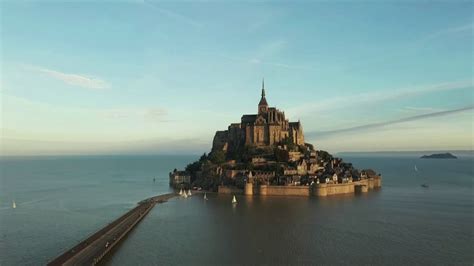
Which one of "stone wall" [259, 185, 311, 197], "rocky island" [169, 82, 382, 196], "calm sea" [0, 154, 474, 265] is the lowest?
"calm sea" [0, 154, 474, 265]

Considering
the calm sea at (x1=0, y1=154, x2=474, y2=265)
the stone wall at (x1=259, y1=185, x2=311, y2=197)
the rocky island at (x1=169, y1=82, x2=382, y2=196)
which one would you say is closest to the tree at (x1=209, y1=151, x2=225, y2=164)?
the rocky island at (x1=169, y1=82, x2=382, y2=196)

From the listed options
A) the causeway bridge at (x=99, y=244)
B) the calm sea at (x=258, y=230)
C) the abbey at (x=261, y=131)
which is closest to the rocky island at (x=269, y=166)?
the abbey at (x=261, y=131)

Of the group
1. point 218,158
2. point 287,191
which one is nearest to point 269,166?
point 287,191

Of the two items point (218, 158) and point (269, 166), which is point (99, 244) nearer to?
point (269, 166)

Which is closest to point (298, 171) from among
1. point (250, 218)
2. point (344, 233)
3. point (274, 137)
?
point (274, 137)

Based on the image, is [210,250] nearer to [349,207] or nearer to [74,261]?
[74,261]

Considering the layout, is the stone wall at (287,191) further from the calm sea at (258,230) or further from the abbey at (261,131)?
the abbey at (261,131)

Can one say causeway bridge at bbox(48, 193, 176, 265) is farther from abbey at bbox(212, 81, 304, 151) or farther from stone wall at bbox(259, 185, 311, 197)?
abbey at bbox(212, 81, 304, 151)
